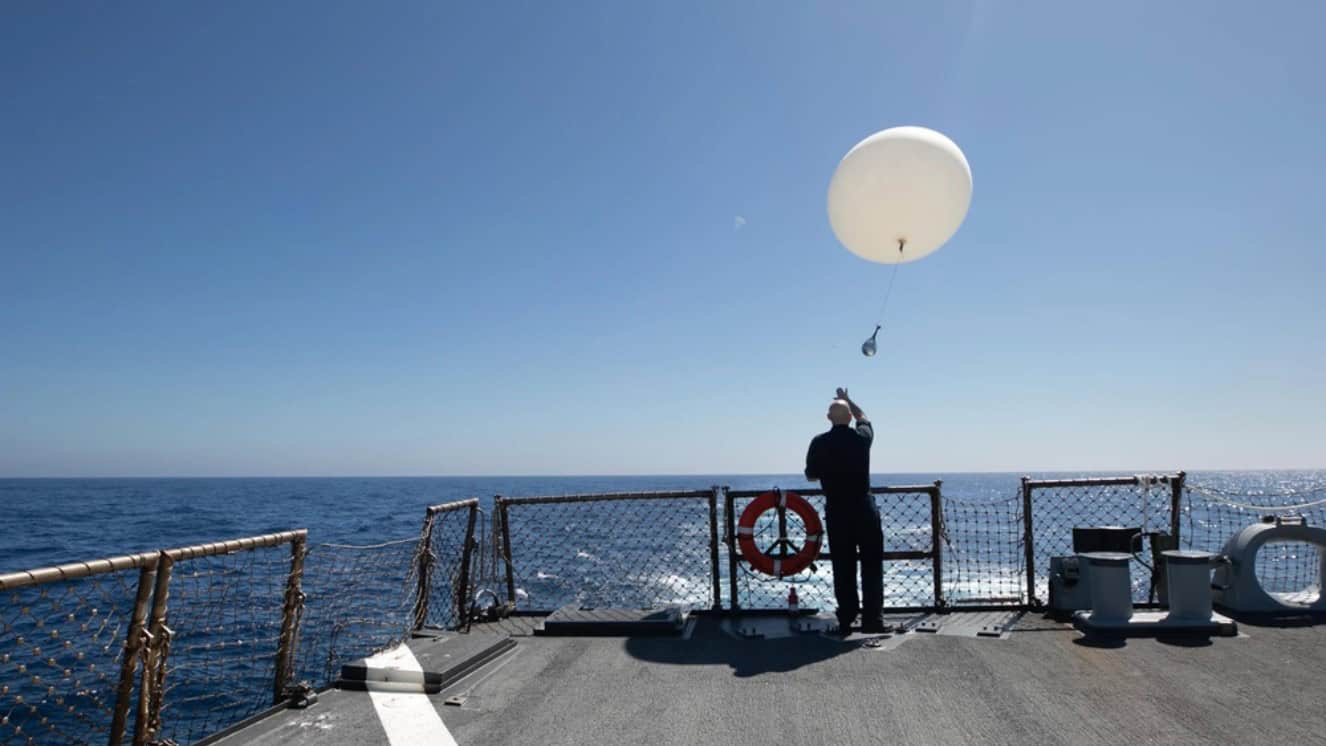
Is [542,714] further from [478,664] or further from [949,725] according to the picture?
[949,725]

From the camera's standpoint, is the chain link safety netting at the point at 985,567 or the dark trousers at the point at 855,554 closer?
the dark trousers at the point at 855,554

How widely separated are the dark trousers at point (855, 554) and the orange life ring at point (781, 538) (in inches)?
19.2

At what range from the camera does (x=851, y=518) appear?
6180 mm

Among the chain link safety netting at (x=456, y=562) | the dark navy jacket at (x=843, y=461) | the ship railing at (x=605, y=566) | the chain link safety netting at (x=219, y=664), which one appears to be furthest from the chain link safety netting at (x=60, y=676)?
the dark navy jacket at (x=843, y=461)

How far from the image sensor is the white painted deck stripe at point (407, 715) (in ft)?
12.8

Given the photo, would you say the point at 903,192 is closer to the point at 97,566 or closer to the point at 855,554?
the point at 855,554

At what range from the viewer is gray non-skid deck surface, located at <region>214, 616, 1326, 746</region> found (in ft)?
12.7

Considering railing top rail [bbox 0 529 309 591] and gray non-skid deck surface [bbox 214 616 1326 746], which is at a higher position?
railing top rail [bbox 0 529 309 591]

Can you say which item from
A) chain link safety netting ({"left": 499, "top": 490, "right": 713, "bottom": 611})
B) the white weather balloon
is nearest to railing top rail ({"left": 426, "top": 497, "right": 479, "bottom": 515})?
chain link safety netting ({"left": 499, "top": 490, "right": 713, "bottom": 611})

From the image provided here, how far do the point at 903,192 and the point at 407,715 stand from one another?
18.5 feet

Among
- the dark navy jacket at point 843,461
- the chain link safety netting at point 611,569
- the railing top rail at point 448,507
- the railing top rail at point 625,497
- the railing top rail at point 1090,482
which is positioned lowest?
the chain link safety netting at point 611,569

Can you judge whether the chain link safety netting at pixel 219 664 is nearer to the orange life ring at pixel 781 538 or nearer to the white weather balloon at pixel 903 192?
the orange life ring at pixel 781 538

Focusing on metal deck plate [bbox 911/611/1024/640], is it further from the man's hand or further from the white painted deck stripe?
the white painted deck stripe

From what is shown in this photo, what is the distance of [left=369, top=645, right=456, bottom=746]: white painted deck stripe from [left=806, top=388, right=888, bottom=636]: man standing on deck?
3.37m
